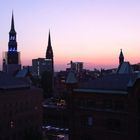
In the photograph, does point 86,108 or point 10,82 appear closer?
point 86,108

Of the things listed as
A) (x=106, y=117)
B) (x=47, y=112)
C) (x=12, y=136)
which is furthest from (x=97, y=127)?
Result: (x=47, y=112)

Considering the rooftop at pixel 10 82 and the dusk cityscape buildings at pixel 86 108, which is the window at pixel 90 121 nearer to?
the dusk cityscape buildings at pixel 86 108

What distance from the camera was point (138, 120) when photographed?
5091 cm

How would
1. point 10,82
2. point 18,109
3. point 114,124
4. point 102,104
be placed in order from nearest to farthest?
point 114,124
point 102,104
point 10,82
point 18,109

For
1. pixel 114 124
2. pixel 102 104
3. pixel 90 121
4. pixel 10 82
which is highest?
pixel 10 82

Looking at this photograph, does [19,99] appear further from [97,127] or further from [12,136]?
[97,127]

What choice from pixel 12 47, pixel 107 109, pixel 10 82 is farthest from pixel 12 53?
pixel 107 109

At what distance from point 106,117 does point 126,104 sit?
421 centimetres

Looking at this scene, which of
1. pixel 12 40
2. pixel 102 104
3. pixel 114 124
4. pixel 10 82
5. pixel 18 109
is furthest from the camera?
pixel 12 40

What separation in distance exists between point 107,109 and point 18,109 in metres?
21.1

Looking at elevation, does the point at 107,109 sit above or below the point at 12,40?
below

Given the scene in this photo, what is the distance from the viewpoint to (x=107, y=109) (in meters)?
53.9

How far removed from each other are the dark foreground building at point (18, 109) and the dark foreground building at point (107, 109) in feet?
26.1

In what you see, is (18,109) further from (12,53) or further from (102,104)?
(12,53)
